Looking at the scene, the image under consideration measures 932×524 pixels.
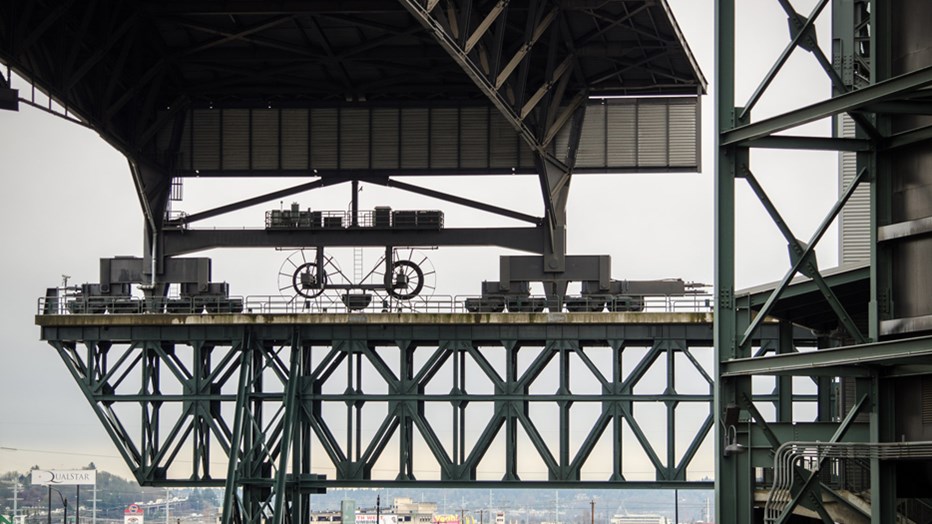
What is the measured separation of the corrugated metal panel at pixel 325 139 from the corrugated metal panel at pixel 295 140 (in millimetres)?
323

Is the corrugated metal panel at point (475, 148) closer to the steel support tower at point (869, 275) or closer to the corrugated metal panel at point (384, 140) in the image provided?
the corrugated metal panel at point (384, 140)

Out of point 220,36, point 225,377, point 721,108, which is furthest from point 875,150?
point 220,36

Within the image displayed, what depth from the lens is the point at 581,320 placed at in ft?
171

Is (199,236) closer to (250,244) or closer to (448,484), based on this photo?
(250,244)

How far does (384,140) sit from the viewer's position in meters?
59.5

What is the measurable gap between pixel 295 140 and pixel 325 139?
4.05ft

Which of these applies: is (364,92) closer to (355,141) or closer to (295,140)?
(355,141)

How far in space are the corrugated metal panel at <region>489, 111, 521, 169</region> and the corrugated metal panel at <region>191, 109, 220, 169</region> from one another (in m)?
10.9

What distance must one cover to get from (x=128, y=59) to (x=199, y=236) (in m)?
7.30

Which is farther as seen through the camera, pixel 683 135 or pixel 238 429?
pixel 683 135

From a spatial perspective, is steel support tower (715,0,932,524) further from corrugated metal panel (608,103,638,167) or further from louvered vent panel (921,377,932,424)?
corrugated metal panel (608,103,638,167)

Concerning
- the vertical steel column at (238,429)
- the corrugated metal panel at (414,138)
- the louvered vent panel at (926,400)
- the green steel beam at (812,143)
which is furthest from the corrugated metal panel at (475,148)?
the louvered vent panel at (926,400)

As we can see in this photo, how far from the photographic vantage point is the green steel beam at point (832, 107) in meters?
22.6

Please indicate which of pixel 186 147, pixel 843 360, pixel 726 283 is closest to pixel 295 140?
pixel 186 147
